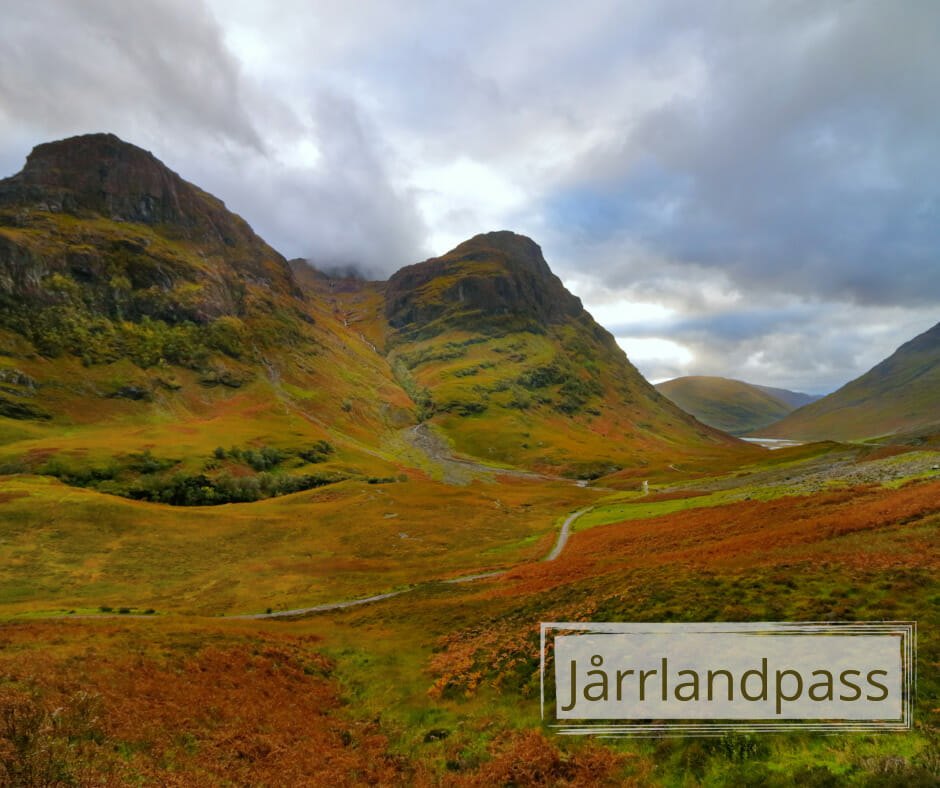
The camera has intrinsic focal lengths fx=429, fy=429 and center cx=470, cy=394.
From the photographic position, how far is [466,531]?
7606 cm

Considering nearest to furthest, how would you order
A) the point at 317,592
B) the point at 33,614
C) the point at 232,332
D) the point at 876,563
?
1. the point at 876,563
2. the point at 33,614
3. the point at 317,592
4. the point at 232,332

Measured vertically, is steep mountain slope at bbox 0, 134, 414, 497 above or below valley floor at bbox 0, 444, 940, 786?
above

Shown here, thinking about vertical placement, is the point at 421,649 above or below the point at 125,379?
below

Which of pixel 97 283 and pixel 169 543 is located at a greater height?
pixel 97 283

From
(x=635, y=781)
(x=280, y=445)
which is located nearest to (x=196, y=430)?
(x=280, y=445)

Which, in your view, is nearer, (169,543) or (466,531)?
(169,543)

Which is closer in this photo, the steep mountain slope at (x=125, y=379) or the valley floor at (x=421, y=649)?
the valley floor at (x=421, y=649)

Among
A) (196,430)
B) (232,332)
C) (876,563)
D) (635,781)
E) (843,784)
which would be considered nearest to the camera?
(843,784)

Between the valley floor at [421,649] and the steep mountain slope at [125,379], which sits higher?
the steep mountain slope at [125,379]

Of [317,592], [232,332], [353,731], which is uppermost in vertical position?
[232,332]

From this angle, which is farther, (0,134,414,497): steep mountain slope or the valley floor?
(0,134,414,497): steep mountain slope

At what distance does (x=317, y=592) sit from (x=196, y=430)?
104122mm

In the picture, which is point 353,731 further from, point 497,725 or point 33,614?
point 33,614

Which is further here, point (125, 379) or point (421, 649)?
point (125, 379)
